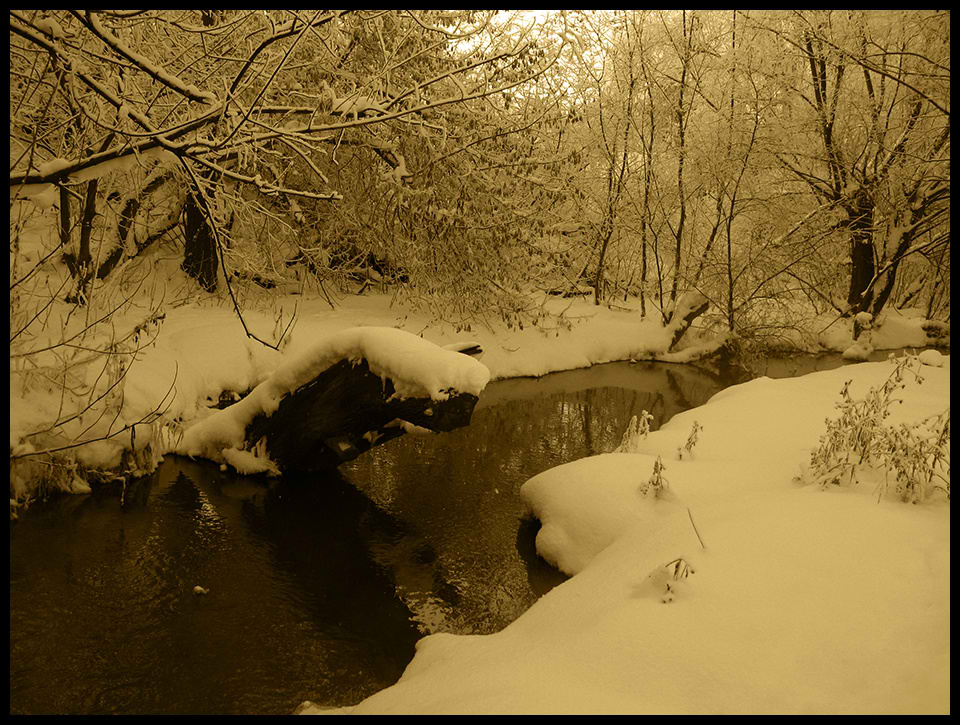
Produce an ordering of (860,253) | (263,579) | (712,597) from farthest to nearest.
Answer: (860,253) → (263,579) → (712,597)

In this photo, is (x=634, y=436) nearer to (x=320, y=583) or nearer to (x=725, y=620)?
(x=320, y=583)

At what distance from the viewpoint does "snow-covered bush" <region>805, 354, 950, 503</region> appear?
196 inches

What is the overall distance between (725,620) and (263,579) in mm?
3845

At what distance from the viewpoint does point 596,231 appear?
58.5 ft

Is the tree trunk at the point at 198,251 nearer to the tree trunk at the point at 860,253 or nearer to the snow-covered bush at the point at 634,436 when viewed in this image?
the snow-covered bush at the point at 634,436

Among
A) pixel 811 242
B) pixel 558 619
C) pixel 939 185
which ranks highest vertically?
pixel 939 185

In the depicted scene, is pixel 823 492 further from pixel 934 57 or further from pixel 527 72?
pixel 934 57

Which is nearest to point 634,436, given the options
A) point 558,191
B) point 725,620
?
point 725,620

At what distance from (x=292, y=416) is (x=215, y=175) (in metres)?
3.41

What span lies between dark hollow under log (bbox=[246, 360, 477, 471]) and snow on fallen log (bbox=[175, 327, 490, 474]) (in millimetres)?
11

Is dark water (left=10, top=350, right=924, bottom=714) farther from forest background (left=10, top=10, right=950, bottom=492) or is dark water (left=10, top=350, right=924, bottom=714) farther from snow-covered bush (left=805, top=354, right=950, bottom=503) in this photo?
snow-covered bush (left=805, top=354, right=950, bottom=503)

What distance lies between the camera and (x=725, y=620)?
3.67 m
